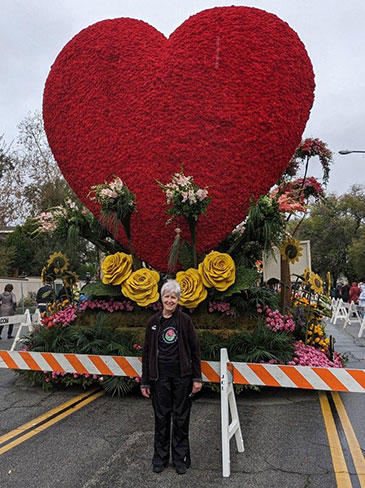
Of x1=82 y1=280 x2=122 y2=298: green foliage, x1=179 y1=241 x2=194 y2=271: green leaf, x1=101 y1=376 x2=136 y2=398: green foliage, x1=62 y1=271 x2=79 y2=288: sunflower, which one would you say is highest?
x1=179 y1=241 x2=194 y2=271: green leaf

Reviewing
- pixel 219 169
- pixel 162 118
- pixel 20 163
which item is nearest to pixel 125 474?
pixel 219 169

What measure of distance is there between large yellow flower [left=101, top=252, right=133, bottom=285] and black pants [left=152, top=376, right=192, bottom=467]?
3.19 meters

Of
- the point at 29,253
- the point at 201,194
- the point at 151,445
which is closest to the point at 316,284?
the point at 201,194

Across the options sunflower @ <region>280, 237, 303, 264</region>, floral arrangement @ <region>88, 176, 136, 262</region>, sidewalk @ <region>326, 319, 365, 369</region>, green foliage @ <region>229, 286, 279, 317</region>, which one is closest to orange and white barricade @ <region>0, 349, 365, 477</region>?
floral arrangement @ <region>88, 176, 136, 262</region>

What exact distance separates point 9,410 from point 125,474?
2.62 metres

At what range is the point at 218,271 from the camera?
643 centimetres

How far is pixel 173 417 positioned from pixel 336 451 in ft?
5.40

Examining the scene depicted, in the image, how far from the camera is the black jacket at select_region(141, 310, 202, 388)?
149 inches

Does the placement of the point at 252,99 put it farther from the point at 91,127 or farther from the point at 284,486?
the point at 284,486

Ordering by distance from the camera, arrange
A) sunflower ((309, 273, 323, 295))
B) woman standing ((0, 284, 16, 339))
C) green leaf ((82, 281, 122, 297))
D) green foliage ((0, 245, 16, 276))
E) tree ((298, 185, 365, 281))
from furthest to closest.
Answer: tree ((298, 185, 365, 281))
green foliage ((0, 245, 16, 276))
woman standing ((0, 284, 16, 339))
sunflower ((309, 273, 323, 295))
green leaf ((82, 281, 122, 297))

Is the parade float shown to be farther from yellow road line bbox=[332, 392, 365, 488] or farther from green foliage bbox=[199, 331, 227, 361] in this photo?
yellow road line bbox=[332, 392, 365, 488]

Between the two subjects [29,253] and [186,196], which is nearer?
[186,196]

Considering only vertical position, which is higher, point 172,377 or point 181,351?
point 181,351

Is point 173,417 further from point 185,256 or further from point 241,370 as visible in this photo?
point 185,256
